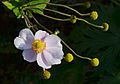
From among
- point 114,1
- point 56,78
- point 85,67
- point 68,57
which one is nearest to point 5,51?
point 56,78

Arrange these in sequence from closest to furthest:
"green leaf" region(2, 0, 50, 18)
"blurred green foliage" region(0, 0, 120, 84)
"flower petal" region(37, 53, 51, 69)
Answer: "flower petal" region(37, 53, 51, 69)
"green leaf" region(2, 0, 50, 18)
"blurred green foliage" region(0, 0, 120, 84)

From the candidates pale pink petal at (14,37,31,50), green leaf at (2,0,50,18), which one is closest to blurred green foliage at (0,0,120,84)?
green leaf at (2,0,50,18)

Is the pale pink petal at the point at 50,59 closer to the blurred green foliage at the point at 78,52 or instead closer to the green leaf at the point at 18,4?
the green leaf at the point at 18,4

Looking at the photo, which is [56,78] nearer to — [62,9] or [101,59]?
[101,59]

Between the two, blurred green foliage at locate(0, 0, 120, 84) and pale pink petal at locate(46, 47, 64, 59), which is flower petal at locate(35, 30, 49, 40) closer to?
pale pink petal at locate(46, 47, 64, 59)

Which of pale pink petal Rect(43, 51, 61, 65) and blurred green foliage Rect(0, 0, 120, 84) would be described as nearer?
pale pink petal Rect(43, 51, 61, 65)

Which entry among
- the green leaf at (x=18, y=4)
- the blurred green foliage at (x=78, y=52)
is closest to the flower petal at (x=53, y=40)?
the green leaf at (x=18, y=4)

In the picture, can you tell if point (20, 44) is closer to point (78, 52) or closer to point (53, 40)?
point (53, 40)
